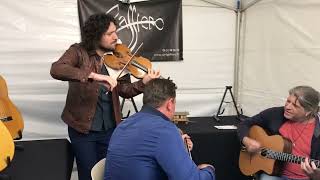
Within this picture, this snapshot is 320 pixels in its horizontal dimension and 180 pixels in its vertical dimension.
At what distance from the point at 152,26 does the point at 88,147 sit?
4.70 ft

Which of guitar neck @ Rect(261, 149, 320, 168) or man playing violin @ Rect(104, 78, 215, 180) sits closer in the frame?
man playing violin @ Rect(104, 78, 215, 180)

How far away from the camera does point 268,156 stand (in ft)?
7.18

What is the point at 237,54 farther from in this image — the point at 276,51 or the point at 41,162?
the point at 41,162

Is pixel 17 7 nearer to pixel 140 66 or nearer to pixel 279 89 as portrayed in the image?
pixel 140 66

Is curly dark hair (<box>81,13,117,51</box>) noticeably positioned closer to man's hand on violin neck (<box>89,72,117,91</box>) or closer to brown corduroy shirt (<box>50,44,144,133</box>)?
brown corduroy shirt (<box>50,44,144,133</box>)

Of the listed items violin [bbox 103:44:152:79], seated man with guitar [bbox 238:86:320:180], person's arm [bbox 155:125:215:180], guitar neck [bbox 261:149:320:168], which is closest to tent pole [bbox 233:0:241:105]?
seated man with guitar [bbox 238:86:320:180]

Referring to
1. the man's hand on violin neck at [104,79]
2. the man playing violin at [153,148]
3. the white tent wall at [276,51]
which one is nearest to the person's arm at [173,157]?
the man playing violin at [153,148]

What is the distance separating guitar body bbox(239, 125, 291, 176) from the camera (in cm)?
212

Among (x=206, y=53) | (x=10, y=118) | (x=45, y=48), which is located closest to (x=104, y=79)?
(x=10, y=118)

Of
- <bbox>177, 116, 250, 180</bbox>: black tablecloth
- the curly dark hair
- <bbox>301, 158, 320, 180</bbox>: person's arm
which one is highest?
the curly dark hair

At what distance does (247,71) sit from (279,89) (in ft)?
1.56

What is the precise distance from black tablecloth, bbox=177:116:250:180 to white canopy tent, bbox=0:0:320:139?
1.69 feet

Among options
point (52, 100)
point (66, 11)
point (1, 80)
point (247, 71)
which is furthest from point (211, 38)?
point (1, 80)

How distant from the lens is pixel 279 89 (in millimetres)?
2943
